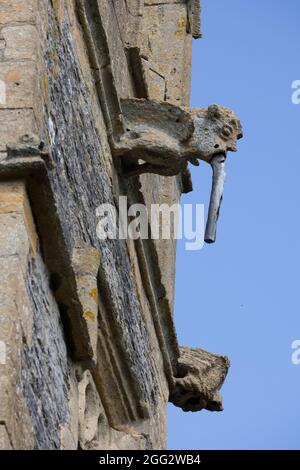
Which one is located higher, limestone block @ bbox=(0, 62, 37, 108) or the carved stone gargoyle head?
limestone block @ bbox=(0, 62, 37, 108)

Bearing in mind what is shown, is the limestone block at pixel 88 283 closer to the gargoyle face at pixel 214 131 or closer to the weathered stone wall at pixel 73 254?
the weathered stone wall at pixel 73 254

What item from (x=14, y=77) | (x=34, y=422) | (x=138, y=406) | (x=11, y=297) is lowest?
(x=138, y=406)

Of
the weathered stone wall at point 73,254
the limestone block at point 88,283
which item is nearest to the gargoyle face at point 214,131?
the weathered stone wall at point 73,254

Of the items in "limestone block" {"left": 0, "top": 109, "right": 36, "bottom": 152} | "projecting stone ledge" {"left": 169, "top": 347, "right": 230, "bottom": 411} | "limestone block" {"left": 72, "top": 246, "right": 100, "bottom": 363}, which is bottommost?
"projecting stone ledge" {"left": 169, "top": 347, "right": 230, "bottom": 411}

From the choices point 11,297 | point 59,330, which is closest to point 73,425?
point 59,330

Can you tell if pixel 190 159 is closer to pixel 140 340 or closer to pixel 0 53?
pixel 140 340

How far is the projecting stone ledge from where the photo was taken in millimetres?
13445

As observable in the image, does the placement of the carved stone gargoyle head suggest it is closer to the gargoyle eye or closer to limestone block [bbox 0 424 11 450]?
the gargoyle eye

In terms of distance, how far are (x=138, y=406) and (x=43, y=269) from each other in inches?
97.7

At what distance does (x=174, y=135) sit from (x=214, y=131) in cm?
20

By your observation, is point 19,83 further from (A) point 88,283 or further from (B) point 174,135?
(B) point 174,135

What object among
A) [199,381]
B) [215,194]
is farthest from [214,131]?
[199,381]

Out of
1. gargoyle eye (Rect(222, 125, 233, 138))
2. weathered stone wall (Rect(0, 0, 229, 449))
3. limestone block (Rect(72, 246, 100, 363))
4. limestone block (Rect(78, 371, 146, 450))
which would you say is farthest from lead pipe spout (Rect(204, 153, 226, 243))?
limestone block (Rect(78, 371, 146, 450))

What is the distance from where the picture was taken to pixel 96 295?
10.3m
